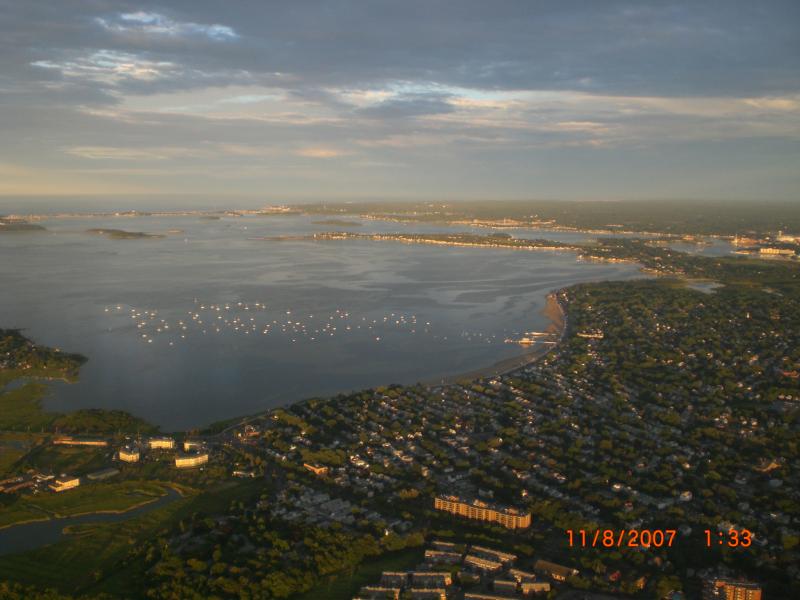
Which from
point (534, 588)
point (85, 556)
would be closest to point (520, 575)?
point (534, 588)

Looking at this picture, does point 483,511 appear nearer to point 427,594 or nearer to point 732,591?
point 427,594

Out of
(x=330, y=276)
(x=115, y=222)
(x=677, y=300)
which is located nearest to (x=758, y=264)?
(x=677, y=300)

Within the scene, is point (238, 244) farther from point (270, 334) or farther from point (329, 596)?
point (329, 596)

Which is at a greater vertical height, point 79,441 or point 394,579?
point 79,441

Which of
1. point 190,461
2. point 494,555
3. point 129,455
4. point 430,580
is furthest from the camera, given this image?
point 129,455

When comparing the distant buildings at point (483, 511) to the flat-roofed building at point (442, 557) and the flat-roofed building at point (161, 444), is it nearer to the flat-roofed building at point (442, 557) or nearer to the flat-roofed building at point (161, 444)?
the flat-roofed building at point (442, 557)
